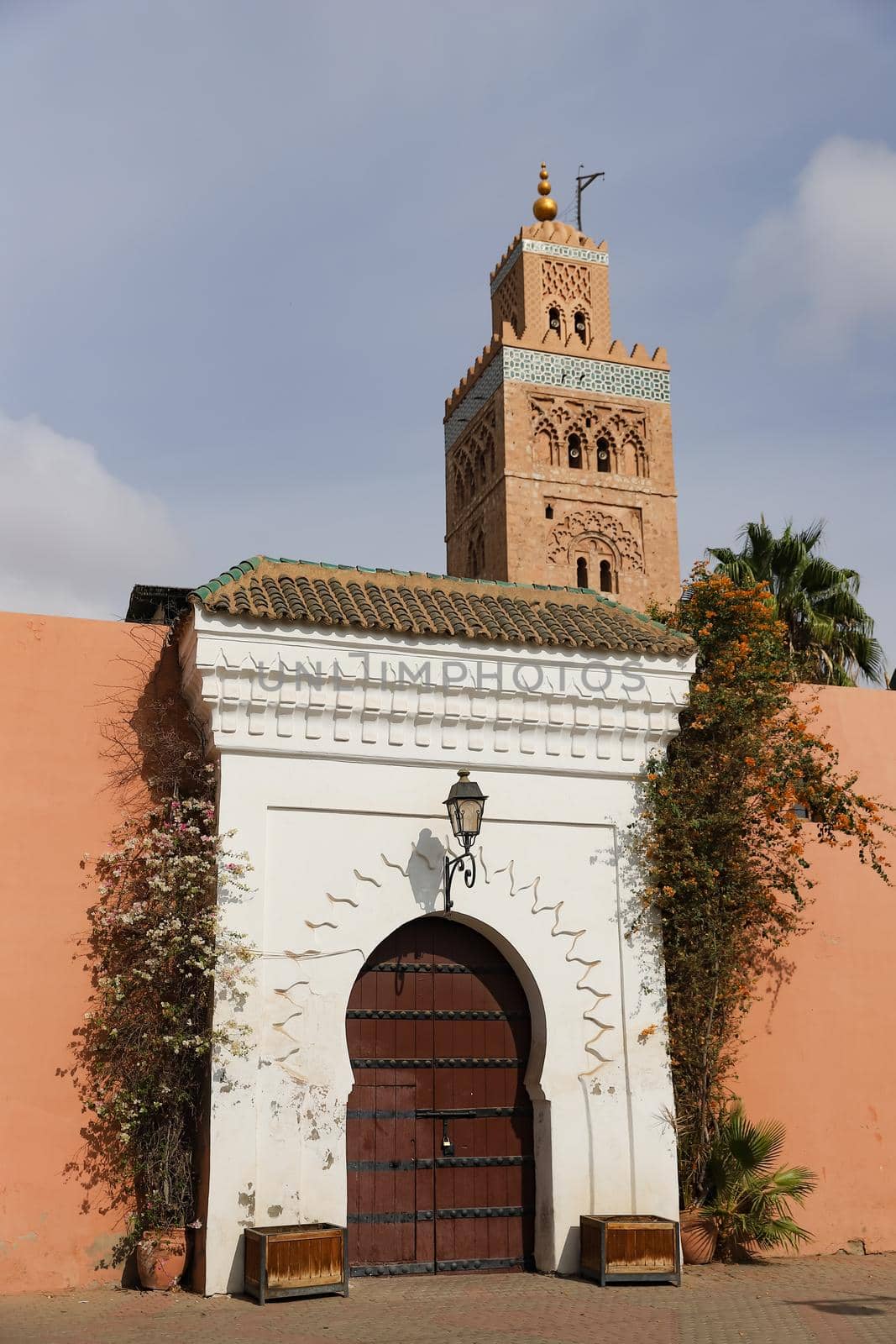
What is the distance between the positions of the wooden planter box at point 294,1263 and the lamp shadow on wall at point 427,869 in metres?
2.28

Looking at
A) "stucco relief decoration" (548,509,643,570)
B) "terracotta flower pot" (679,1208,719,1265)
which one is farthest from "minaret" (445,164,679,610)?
"terracotta flower pot" (679,1208,719,1265)

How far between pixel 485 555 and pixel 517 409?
11.9ft

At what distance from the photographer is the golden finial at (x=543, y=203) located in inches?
1336

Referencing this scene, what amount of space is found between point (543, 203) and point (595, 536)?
31.3 ft

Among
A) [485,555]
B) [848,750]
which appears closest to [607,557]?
[485,555]

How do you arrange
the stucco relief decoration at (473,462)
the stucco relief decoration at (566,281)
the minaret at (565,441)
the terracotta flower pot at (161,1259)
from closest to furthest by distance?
the terracotta flower pot at (161,1259)
the minaret at (565,441)
the stucco relief decoration at (473,462)
the stucco relief decoration at (566,281)

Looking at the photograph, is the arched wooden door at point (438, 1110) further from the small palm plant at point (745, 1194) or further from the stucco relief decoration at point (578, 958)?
the small palm plant at point (745, 1194)

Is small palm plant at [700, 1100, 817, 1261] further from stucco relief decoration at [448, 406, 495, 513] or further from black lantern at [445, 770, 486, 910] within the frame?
stucco relief decoration at [448, 406, 495, 513]

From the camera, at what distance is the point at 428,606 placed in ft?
33.1

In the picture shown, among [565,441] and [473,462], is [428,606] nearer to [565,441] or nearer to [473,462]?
[565,441]

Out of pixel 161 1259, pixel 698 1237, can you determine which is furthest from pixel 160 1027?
pixel 698 1237

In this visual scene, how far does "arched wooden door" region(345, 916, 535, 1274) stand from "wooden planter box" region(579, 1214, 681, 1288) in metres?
0.66

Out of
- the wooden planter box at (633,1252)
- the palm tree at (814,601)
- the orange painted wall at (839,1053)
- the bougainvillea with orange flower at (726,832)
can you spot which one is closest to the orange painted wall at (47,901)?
the wooden planter box at (633,1252)

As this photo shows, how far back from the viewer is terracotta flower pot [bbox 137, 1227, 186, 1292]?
8.34 meters
